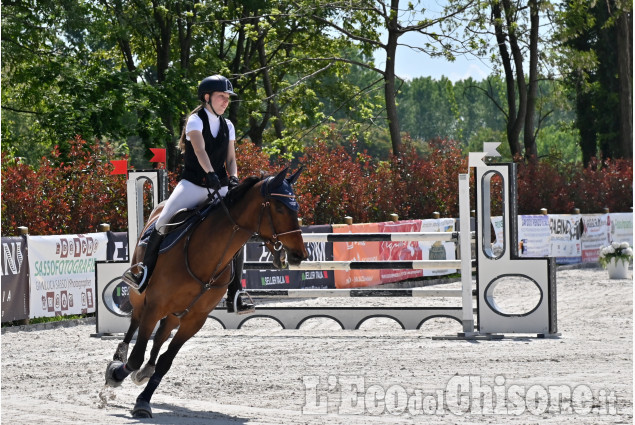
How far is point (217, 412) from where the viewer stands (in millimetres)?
8125

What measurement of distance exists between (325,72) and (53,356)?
29.0 m

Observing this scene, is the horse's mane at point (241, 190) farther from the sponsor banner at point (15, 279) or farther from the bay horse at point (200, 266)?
the sponsor banner at point (15, 279)

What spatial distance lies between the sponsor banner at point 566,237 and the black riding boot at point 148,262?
74.1 feet

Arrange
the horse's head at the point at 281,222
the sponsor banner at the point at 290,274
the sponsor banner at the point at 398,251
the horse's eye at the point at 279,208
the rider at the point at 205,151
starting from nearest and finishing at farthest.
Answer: the horse's head at the point at 281,222 < the horse's eye at the point at 279,208 < the rider at the point at 205,151 < the sponsor banner at the point at 290,274 < the sponsor banner at the point at 398,251

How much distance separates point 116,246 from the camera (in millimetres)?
17547

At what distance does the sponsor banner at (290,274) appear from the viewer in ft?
63.7

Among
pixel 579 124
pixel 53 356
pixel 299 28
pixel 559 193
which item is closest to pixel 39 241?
pixel 53 356

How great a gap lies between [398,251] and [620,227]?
44.8 ft

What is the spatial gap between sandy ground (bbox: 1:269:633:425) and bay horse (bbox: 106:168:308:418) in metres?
0.38

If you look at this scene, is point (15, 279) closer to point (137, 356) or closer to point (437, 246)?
point (137, 356)

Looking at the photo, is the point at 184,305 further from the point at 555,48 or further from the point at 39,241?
the point at 555,48

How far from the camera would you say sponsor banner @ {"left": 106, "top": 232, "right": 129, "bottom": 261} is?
57.2 feet

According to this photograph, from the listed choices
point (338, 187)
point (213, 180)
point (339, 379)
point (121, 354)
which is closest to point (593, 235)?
point (338, 187)

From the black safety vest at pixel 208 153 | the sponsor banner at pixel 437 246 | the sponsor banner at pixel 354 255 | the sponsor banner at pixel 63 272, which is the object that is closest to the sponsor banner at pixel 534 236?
the sponsor banner at pixel 437 246
